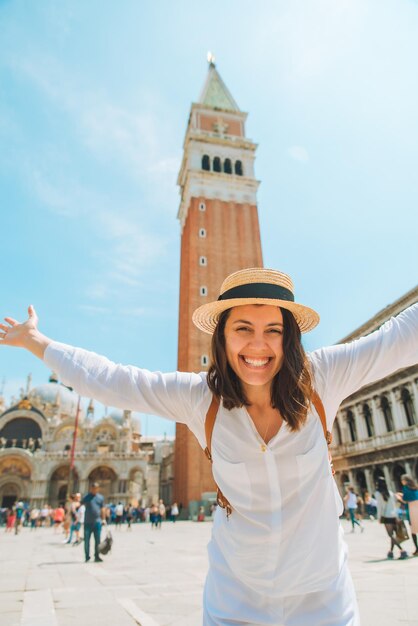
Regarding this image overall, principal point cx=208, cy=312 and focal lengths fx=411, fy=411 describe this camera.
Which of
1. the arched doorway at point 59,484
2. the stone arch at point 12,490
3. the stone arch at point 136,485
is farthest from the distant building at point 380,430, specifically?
the stone arch at point 12,490

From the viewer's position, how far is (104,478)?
40.2m

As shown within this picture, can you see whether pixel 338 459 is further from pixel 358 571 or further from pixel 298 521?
pixel 298 521

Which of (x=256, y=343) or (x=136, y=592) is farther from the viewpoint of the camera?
(x=136, y=592)

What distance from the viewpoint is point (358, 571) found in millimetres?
5809

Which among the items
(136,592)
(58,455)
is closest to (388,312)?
(136,592)

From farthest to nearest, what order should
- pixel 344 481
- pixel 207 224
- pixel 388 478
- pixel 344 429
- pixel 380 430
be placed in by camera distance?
1. pixel 207 224
2. pixel 344 429
3. pixel 344 481
4. pixel 380 430
5. pixel 388 478

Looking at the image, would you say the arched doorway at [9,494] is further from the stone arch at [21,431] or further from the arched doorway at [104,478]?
the arched doorway at [104,478]

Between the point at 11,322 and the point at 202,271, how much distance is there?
3241cm

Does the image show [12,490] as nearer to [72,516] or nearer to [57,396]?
[57,396]

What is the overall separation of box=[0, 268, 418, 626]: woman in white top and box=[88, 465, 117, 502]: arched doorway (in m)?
41.9

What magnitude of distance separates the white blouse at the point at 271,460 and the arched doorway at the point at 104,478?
4186 cm

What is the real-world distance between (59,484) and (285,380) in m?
44.0

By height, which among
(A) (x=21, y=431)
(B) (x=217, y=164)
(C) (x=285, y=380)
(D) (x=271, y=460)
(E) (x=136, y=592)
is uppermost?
(B) (x=217, y=164)

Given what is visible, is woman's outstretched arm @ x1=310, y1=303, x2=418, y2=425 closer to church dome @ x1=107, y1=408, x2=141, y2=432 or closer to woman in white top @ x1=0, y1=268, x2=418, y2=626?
woman in white top @ x1=0, y1=268, x2=418, y2=626
